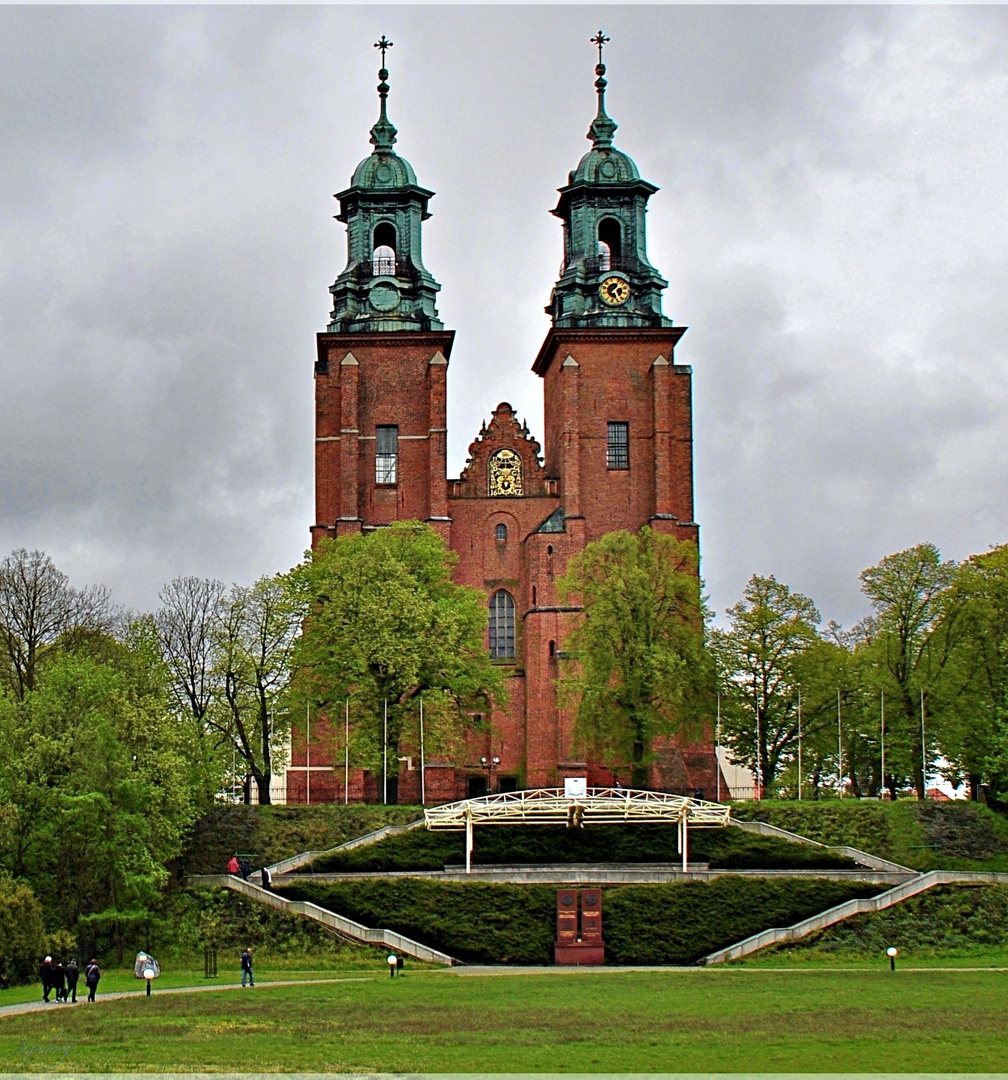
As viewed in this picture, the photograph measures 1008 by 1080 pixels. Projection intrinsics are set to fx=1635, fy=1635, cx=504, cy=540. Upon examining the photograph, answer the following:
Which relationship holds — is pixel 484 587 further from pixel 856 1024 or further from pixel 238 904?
pixel 856 1024

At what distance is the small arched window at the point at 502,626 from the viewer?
75062 millimetres

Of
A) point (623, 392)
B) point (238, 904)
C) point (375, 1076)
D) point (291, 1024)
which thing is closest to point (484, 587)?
point (623, 392)

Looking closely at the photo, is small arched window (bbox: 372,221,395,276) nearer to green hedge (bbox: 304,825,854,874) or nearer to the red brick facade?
the red brick facade

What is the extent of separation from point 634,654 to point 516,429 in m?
16.3

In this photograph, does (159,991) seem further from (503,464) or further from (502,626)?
(503,464)

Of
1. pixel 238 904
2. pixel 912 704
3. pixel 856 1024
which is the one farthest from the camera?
pixel 912 704

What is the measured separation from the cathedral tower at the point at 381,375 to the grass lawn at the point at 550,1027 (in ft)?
128

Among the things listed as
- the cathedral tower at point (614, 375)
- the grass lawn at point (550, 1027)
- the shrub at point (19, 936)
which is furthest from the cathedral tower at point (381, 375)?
the grass lawn at point (550, 1027)

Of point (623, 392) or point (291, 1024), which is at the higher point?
point (623, 392)

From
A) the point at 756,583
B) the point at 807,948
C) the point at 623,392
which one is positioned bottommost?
the point at 807,948

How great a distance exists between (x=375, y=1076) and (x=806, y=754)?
45776 millimetres

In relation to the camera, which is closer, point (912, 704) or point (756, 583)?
point (912, 704)

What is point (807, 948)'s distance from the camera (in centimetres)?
4588

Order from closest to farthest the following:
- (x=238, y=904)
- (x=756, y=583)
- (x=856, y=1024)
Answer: (x=856, y=1024), (x=238, y=904), (x=756, y=583)
